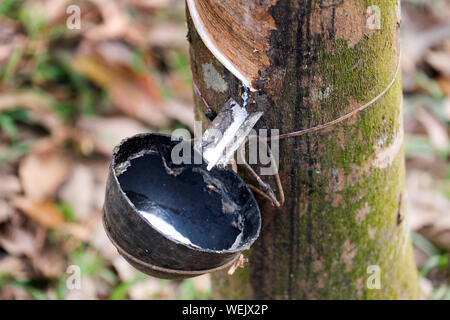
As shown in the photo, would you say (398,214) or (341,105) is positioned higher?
(341,105)

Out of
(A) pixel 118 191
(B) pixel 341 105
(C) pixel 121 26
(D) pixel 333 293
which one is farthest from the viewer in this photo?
(C) pixel 121 26

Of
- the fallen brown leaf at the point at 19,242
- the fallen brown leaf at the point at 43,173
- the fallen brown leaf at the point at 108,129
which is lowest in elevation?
the fallen brown leaf at the point at 19,242

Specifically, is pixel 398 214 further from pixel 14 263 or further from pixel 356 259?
pixel 14 263

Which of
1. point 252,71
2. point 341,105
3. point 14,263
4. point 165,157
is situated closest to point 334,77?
point 341,105

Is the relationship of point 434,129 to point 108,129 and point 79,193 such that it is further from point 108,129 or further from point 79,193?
point 79,193

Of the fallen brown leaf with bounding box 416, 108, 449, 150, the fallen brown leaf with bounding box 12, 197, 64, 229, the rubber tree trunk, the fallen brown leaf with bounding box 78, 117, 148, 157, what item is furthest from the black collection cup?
the fallen brown leaf with bounding box 416, 108, 449, 150

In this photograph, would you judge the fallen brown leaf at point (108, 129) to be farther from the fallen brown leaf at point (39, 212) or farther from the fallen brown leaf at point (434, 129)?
the fallen brown leaf at point (434, 129)

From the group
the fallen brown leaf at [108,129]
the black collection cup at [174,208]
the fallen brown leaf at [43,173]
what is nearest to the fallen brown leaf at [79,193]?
the fallen brown leaf at [43,173]
